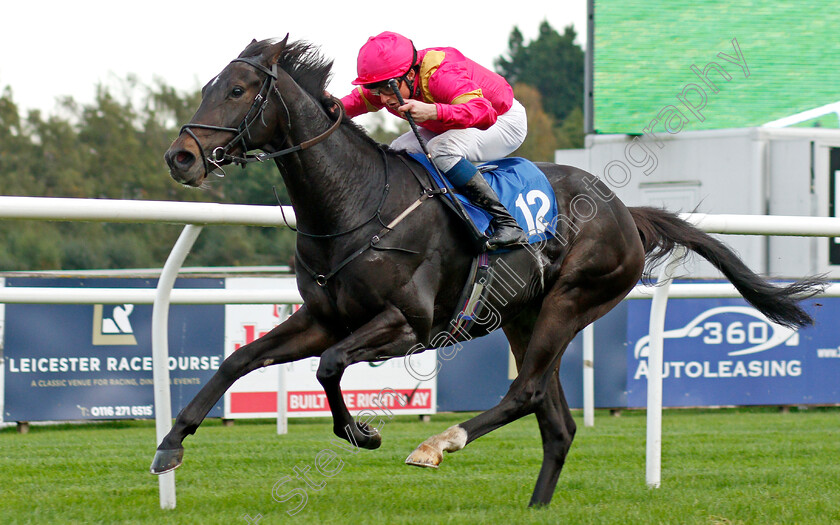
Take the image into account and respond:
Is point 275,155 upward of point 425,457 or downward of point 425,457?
upward

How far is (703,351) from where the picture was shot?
9078 millimetres

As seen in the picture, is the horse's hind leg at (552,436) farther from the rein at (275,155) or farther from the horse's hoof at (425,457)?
the rein at (275,155)

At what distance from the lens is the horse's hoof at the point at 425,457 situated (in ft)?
10.6

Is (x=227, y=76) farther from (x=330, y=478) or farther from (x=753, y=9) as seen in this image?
(x=753, y=9)

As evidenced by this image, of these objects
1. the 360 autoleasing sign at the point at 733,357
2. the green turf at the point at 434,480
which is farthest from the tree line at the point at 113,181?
the green turf at the point at 434,480

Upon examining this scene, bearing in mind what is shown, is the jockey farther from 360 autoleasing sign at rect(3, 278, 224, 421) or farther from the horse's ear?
360 autoleasing sign at rect(3, 278, 224, 421)

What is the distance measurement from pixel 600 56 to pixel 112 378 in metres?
7.78

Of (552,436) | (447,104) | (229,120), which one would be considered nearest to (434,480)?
(552,436)

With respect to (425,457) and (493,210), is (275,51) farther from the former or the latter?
(425,457)

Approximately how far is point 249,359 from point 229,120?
81 cm

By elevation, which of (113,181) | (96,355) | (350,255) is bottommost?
(96,355)

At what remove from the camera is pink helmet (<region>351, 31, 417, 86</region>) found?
11.5 ft

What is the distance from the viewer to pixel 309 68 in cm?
356

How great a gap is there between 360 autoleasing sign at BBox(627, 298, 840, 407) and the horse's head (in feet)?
20.2
